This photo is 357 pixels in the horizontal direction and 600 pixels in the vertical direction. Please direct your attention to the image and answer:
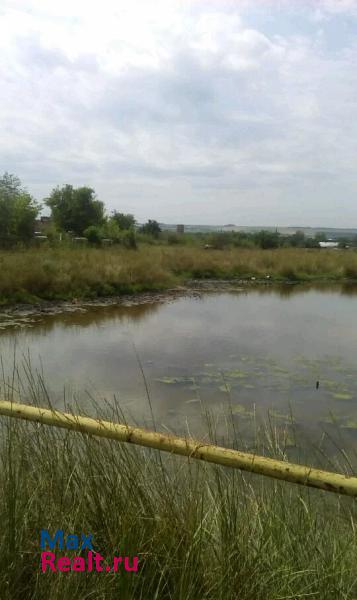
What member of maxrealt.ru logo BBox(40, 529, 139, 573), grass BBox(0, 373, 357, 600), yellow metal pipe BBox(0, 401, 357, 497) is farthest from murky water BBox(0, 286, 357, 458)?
maxrealt.ru logo BBox(40, 529, 139, 573)

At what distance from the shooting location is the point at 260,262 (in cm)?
2466

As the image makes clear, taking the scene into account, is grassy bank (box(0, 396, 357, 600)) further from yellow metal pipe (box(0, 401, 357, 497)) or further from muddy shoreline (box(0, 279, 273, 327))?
muddy shoreline (box(0, 279, 273, 327))

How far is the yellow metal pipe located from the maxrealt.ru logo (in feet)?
1.15

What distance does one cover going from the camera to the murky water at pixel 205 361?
5836 millimetres

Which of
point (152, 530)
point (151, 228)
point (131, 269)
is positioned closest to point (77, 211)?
point (151, 228)

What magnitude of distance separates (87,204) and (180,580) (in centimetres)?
3844

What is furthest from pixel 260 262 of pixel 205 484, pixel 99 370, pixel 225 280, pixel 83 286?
pixel 205 484

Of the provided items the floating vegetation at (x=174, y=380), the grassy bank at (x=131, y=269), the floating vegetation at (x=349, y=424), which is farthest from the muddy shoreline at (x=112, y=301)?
the floating vegetation at (x=349, y=424)

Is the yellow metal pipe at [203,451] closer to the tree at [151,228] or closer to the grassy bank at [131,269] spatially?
the grassy bank at [131,269]

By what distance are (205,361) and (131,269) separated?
9.35 meters

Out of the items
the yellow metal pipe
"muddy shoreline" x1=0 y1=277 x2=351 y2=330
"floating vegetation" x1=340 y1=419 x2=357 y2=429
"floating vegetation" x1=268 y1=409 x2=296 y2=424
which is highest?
the yellow metal pipe

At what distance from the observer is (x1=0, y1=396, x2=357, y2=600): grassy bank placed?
59.7 inches

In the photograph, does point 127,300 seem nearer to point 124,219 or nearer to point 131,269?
point 131,269

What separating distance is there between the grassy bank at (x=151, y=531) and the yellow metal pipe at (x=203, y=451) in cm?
16
